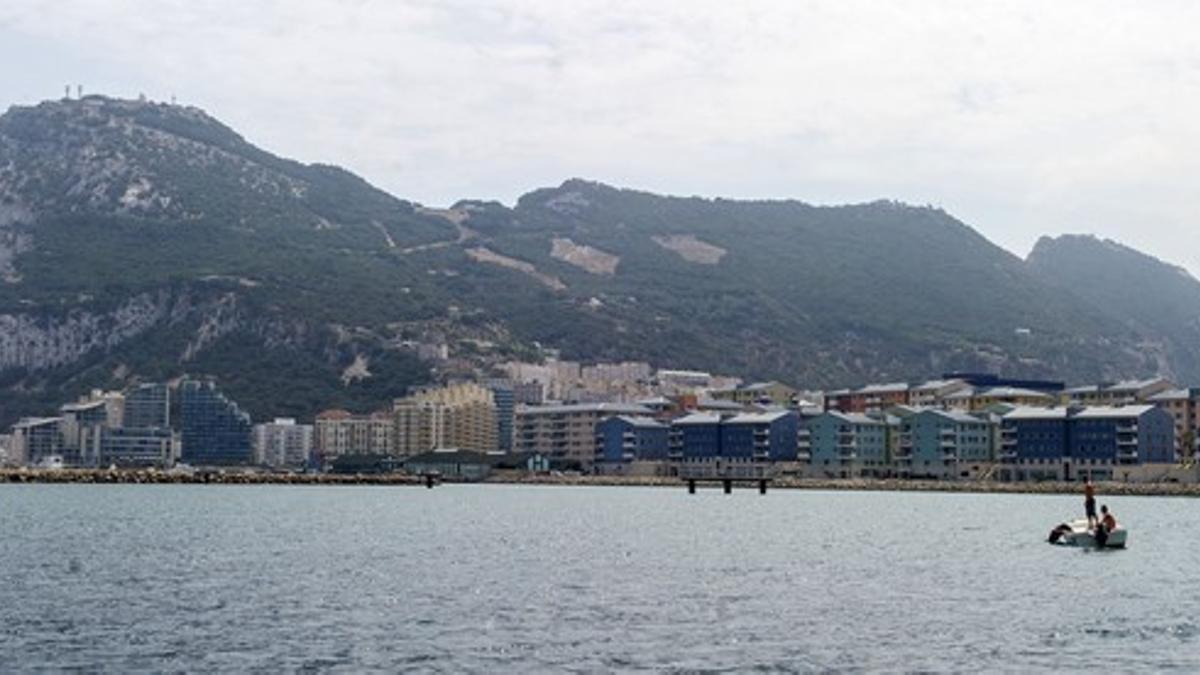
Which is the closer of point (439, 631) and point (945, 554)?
point (439, 631)

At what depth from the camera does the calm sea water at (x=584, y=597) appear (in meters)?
49.0

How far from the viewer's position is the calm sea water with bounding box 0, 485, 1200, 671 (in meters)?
49.0

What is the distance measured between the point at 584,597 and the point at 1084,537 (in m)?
42.9

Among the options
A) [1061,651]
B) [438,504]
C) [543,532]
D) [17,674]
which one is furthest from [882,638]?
[438,504]

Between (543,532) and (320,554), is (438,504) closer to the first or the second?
(543,532)

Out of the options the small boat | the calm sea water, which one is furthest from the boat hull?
the calm sea water

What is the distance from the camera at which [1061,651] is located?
50500mm

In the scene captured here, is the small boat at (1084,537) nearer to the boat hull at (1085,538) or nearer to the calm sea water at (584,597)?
the boat hull at (1085,538)

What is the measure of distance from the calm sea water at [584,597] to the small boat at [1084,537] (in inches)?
60.4

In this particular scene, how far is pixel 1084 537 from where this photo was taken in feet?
318

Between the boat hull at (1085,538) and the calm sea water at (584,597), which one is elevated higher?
the boat hull at (1085,538)

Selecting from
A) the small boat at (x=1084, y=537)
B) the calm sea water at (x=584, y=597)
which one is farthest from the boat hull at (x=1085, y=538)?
the calm sea water at (x=584, y=597)

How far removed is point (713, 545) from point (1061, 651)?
46418 mm

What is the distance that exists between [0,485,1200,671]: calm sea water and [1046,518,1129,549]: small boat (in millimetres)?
1535
